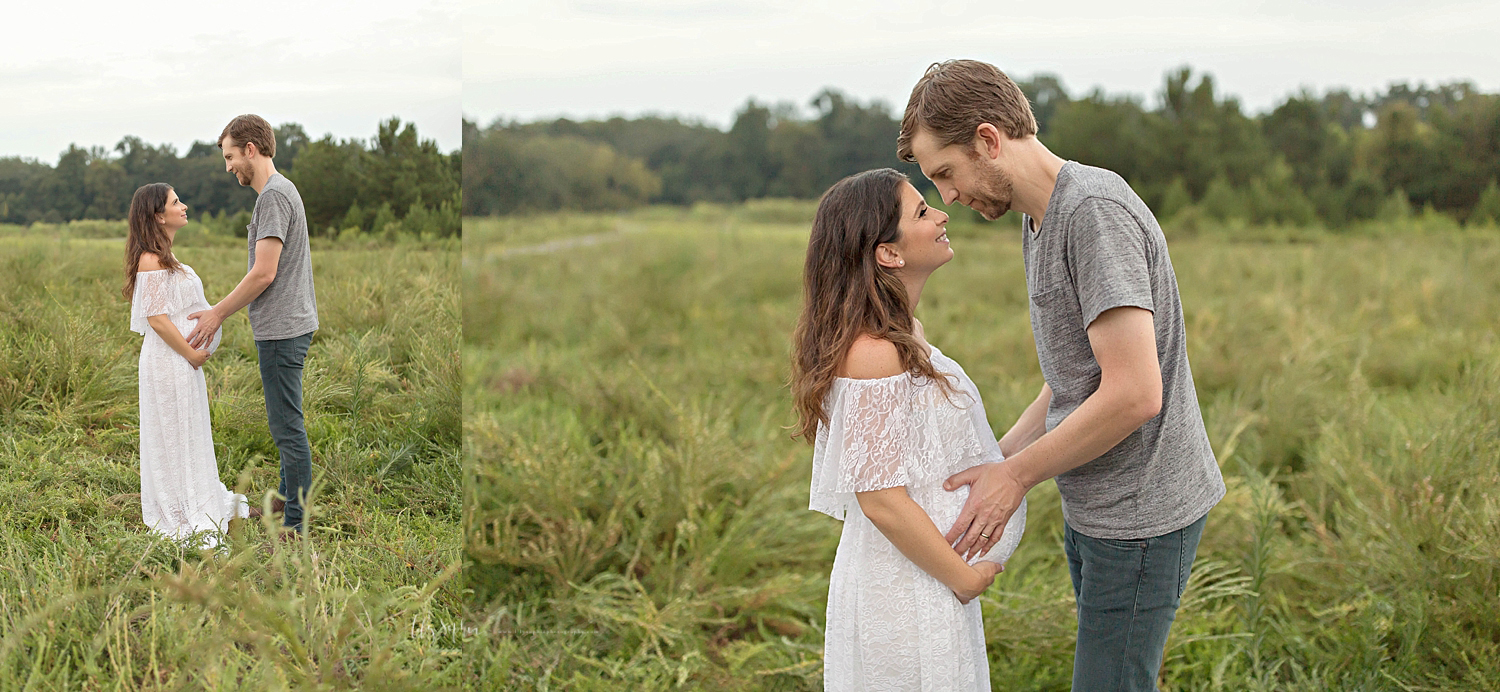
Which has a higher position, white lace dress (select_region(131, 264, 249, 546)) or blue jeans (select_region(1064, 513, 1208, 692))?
white lace dress (select_region(131, 264, 249, 546))

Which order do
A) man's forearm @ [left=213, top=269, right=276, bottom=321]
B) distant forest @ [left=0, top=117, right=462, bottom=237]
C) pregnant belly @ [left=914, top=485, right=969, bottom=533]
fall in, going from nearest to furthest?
distant forest @ [left=0, top=117, right=462, bottom=237], man's forearm @ [left=213, top=269, right=276, bottom=321], pregnant belly @ [left=914, top=485, right=969, bottom=533]

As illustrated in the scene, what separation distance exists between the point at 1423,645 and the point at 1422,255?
8942mm

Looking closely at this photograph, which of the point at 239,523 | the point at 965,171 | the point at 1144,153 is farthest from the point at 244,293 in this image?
the point at 1144,153

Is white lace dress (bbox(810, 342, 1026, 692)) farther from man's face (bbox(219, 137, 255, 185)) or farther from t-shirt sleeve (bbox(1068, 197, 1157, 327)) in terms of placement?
man's face (bbox(219, 137, 255, 185))

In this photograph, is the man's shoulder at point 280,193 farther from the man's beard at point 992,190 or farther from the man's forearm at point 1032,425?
the man's forearm at point 1032,425

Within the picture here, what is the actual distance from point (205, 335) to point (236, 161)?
31 cm

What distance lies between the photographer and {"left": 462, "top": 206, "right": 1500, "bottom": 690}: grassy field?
2.85 m

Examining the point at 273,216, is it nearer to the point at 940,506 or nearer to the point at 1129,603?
the point at 940,506

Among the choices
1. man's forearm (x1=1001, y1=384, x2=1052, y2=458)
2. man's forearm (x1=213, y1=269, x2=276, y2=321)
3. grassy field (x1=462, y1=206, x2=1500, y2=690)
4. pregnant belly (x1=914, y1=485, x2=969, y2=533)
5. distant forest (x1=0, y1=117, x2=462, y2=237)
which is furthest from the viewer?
grassy field (x1=462, y1=206, x2=1500, y2=690)

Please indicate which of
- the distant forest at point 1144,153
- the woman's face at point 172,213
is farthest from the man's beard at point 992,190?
the distant forest at point 1144,153

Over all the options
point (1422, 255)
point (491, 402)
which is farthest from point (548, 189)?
point (1422, 255)

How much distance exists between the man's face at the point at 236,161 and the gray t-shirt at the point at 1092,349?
1416mm

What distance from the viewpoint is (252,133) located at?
154cm

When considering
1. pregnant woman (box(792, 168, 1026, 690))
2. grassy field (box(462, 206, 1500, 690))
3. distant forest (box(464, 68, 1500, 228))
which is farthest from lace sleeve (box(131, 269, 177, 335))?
distant forest (box(464, 68, 1500, 228))
